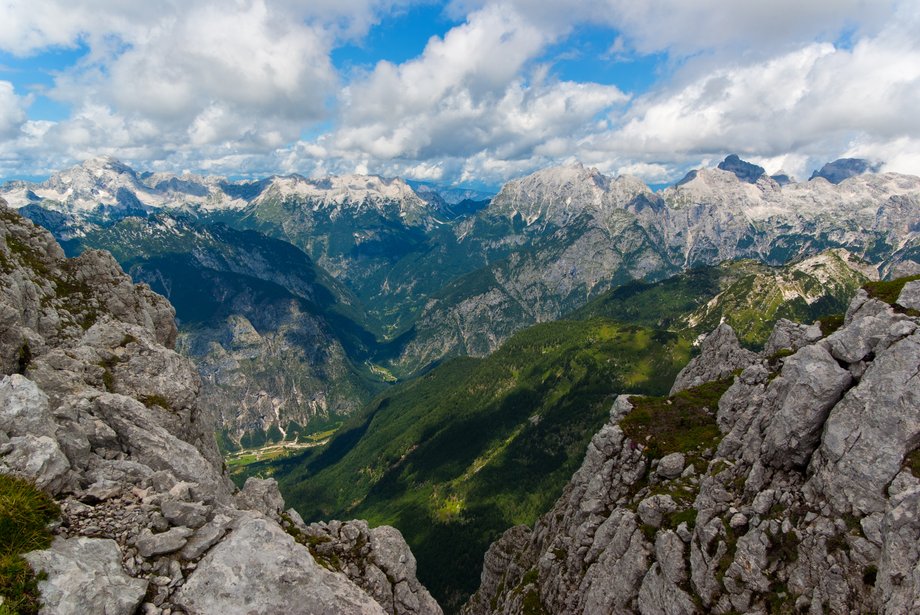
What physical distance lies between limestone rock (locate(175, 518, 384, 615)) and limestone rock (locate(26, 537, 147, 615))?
269 cm

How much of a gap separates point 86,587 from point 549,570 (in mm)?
74007

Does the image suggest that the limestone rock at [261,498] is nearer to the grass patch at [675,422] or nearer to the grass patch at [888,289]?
the grass patch at [675,422]

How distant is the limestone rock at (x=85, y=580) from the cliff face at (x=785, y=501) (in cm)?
4695

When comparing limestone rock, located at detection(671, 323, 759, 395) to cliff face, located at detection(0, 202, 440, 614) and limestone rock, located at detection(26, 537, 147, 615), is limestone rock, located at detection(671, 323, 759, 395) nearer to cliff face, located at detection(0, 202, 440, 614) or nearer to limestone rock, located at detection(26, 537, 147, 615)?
cliff face, located at detection(0, 202, 440, 614)

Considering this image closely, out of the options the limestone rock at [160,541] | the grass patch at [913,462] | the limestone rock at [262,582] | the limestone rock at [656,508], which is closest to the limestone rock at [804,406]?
the grass patch at [913,462]

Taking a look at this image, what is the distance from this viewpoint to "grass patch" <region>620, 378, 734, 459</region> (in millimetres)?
75375

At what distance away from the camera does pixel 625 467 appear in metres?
77.8

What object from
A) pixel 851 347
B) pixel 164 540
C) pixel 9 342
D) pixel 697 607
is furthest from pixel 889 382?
pixel 9 342

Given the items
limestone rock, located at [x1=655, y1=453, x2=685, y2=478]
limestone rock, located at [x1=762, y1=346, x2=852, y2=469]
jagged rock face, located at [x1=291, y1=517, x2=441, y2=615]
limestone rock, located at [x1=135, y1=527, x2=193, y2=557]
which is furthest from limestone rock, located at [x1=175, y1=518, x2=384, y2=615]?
limestone rock, located at [x1=655, y1=453, x2=685, y2=478]

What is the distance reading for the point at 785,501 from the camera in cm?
4612

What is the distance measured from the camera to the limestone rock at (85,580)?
20.2 meters

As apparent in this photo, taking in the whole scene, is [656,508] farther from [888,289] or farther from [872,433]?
Answer: [888,289]

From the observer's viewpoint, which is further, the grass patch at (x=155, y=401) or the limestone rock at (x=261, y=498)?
the limestone rock at (x=261, y=498)

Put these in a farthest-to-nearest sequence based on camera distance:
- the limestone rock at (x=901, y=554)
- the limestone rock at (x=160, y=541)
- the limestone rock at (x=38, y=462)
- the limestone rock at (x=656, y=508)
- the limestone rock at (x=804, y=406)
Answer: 1. the limestone rock at (x=656, y=508)
2. the limestone rock at (x=804, y=406)
3. the limestone rock at (x=901, y=554)
4. the limestone rock at (x=160, y=541)
5. the limestone rock at (x=38, y=462)
